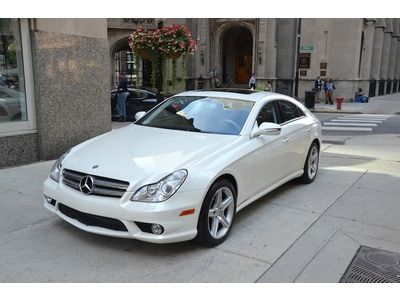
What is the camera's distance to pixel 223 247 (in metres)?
4.14

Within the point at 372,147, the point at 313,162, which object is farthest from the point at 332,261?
the point at 372,147

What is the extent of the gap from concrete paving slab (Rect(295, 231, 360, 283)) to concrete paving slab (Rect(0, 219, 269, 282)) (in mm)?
400

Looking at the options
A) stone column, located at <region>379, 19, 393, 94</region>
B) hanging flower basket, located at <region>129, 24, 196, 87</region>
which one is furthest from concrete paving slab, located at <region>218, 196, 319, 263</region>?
stone column, located at <region>379, 19, 393, 94</region>

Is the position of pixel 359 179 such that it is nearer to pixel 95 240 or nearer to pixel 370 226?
pixel 370 226

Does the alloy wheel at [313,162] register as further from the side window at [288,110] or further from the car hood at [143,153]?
the car hood at [143,153]

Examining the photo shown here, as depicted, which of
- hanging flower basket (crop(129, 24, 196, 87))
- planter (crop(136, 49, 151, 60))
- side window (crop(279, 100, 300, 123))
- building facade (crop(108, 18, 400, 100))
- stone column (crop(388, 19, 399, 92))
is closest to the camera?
side window (crop(279, 100, 300, 123))

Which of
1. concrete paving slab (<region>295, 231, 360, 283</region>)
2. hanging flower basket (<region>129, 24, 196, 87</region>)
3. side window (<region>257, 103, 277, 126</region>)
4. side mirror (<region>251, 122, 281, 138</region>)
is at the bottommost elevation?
concrete paving slab (<region>295, 231, 360, 283</region>)

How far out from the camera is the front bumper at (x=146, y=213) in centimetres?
362

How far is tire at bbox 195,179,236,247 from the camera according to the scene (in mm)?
3932

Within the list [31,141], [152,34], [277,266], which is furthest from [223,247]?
[152,34]

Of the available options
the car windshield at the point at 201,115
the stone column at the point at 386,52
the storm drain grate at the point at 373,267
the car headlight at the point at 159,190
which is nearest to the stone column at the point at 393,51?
the stone column at the point at 386,52

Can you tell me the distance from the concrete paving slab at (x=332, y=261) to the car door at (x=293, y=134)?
4.69 feet

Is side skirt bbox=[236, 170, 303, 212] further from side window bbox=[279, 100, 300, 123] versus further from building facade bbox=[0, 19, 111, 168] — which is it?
building facade bbox=[0, 19, 111, 168]

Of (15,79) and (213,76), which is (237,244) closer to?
(15,79)
